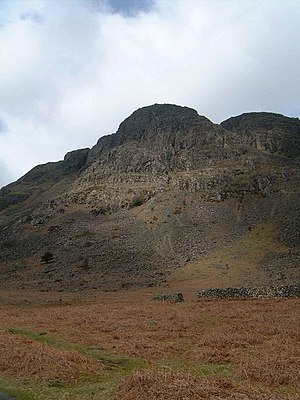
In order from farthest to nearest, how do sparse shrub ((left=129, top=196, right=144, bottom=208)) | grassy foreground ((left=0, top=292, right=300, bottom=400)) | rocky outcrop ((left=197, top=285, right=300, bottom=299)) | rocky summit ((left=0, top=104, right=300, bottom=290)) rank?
sparse shrub ((left=129, top=196, right=144, bottom=208)) → rocky summit ((left=0, top=104, right=300, bottom=290)) → rocky outcrop ((left=197, top=285, right=300, bottom=299)) → grassy foreground ((left=0, top=292, right=300, bottom=400))

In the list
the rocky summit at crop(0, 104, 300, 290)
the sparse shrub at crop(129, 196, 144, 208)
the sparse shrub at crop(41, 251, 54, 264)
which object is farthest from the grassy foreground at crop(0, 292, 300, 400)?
the sparse shrub at crop(129, 196, 144, 208)

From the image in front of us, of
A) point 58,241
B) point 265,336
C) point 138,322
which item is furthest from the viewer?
point 58,241

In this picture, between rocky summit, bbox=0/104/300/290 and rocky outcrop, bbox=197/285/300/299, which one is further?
rocky summit, bbox=0/104/300/290

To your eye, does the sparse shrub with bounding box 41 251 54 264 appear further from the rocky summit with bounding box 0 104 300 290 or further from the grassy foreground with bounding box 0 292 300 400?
the grassy foreground with bounding box 0 292 300 400

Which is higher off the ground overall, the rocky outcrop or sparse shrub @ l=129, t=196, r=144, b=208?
sparse shrub @ l=129, t=196, r=144, b=208

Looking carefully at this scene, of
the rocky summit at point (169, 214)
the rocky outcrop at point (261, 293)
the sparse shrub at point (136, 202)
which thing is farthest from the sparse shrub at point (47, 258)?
the rocky outcrop at point (261, 293)

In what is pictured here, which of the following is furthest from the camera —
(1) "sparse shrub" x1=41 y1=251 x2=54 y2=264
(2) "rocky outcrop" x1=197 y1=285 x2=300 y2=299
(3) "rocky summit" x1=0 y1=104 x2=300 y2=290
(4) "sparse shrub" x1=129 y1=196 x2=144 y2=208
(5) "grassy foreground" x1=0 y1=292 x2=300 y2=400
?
(4) "sparse shrub" x1=129 y1=196 x2=144 y2=208

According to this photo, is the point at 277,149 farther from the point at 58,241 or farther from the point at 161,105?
the point at 58,241

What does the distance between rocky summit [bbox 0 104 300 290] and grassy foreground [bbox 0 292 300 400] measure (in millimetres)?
22800

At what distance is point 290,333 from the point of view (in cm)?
1520

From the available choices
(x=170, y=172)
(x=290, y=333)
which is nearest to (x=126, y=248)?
(x=170, y=172)

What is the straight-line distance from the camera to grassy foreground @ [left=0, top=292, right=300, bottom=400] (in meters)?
8.21

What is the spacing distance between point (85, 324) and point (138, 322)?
9.00 ft

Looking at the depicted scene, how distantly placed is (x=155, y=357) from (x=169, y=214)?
60.8m
